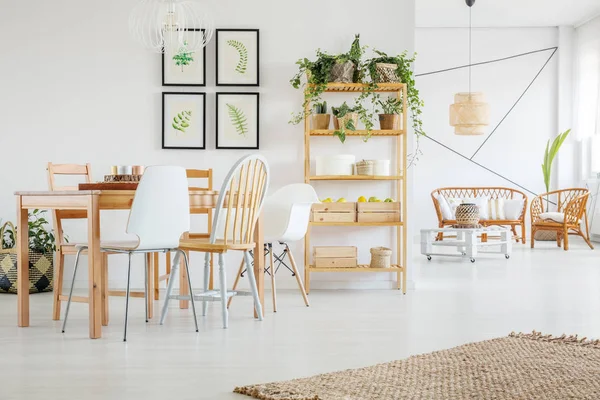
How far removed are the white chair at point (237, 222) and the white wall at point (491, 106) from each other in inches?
313

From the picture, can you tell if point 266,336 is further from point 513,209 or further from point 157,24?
point 513,209

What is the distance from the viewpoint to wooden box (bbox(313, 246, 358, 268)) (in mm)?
5537

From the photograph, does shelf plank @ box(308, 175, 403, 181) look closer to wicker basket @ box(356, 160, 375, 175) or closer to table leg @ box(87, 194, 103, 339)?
wicker basket @ box(356, 160, 375, 175)

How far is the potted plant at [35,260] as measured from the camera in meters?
5.51

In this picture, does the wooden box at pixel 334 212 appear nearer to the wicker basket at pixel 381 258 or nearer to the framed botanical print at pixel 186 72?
the wicker basket at pixel 381 258

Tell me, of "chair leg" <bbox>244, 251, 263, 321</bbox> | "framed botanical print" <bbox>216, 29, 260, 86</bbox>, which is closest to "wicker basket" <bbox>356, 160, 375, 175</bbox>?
"framed botanical print" <bbox>216, 29, 260, 86</bbox>

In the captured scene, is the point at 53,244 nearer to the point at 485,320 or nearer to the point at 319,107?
the point at 319,107

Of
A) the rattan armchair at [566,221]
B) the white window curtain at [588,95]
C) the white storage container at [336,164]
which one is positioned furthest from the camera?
the white window curtain at [588,95]

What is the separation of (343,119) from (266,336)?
2.19 metres

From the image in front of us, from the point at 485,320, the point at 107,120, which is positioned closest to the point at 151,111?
the point at 107,120

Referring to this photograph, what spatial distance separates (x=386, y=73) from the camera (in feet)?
18.3

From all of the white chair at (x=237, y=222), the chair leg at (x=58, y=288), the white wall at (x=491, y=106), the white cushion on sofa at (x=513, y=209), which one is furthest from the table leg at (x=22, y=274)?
the white wall at (x=491, y=106)

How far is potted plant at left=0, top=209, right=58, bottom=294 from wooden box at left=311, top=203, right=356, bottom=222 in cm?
189

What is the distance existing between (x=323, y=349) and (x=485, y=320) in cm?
122
